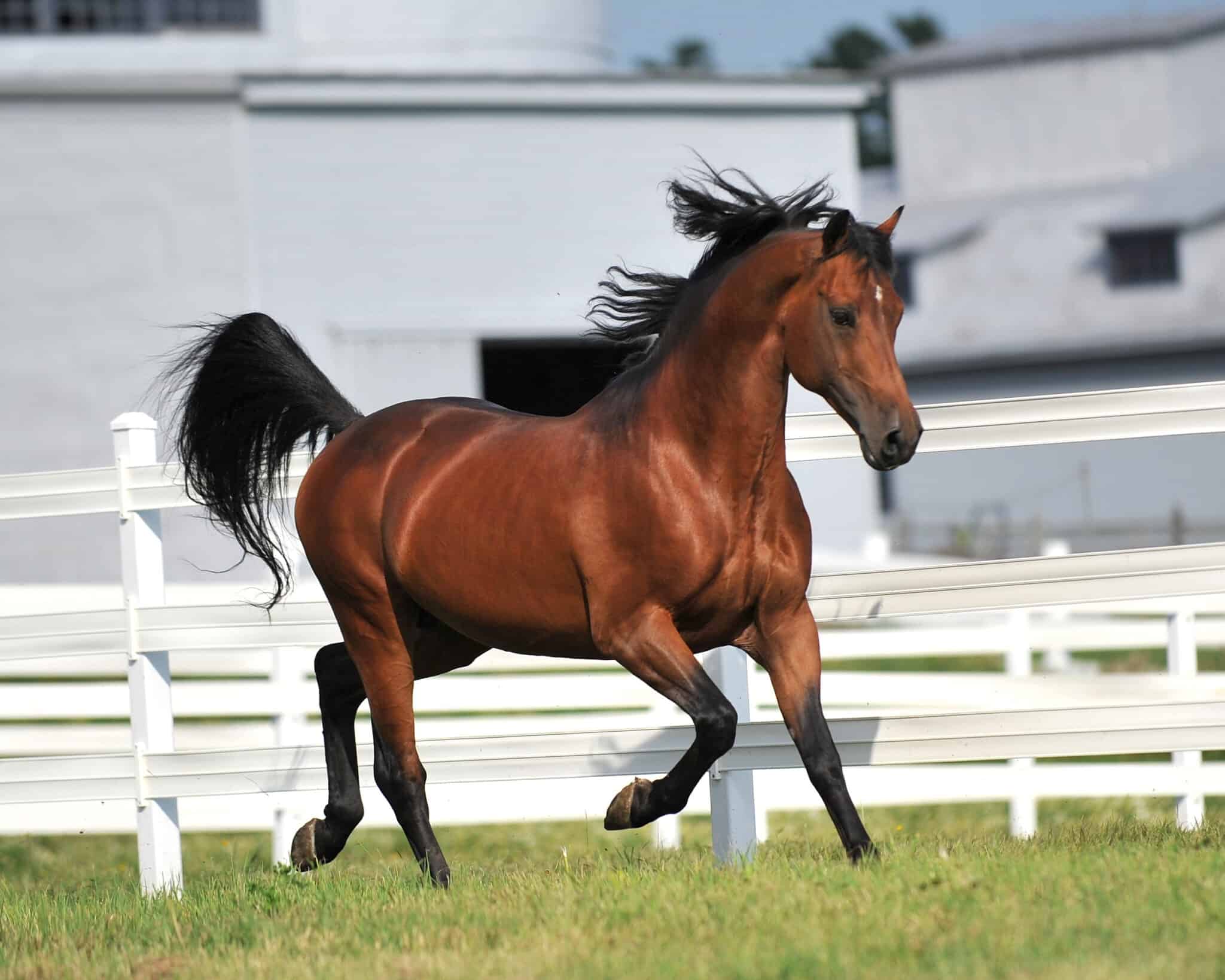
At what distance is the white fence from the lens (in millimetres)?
5590

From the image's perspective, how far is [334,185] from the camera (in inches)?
740

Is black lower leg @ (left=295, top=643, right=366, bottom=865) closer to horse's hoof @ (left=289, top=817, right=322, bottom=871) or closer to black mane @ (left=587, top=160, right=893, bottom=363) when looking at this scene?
horse's hoof @ (left=289, top=817, right=322, bottom=871)

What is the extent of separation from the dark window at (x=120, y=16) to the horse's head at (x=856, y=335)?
16500 millimetres

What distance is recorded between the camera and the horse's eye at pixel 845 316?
468 centimetres

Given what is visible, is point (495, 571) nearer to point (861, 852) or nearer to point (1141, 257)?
point (861, 852)

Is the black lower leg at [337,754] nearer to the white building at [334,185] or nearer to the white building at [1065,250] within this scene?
the white building at [334,185]

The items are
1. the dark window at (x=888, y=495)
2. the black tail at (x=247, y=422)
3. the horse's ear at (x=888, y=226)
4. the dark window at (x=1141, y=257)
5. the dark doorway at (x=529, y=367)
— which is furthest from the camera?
the dark window at (x=888, y=495)

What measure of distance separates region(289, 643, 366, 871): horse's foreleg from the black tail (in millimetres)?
411

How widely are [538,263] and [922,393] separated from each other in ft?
70.4

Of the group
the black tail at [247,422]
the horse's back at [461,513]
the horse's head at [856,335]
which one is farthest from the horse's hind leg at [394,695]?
the horse's head at [856,335]

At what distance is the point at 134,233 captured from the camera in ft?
59.7

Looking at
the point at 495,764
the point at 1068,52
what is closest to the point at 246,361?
the point at 495,764

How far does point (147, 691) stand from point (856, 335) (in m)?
3.28

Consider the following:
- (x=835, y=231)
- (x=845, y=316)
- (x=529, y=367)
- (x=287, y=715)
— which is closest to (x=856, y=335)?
(x=845, y=316)
